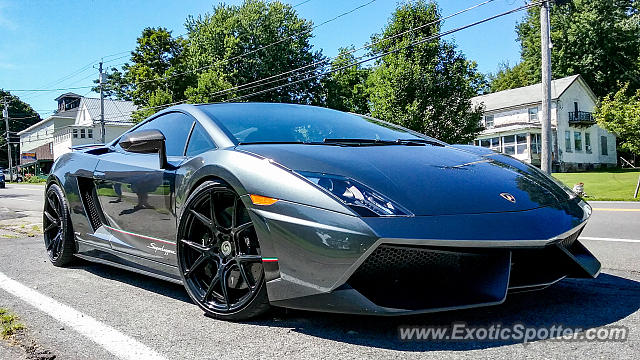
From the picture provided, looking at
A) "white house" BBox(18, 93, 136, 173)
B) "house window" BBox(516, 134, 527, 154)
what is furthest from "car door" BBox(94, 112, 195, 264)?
"white house" BBox(18, 93, 136, 173)

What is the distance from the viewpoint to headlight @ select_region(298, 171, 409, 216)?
2150mm

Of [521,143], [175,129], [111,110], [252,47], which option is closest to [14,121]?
[111,110]

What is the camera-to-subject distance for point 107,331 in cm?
241

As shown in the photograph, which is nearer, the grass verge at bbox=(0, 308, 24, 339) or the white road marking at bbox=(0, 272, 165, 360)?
the white road marking at bbox=(0, 272, 165, 360)

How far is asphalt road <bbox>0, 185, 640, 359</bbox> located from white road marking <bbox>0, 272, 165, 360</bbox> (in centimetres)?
2

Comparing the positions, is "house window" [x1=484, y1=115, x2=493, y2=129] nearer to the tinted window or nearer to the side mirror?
the tinted window

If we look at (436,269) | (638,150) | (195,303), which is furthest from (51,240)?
(638,150)

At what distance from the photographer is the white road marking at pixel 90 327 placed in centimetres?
210

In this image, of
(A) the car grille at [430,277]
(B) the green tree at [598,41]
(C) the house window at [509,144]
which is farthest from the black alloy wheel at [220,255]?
(B) the green tree at [598,41]

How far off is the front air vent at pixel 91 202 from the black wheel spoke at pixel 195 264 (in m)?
1.30

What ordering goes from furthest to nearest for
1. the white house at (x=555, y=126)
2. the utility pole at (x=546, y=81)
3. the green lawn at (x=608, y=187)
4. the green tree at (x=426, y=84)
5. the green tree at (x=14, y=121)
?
the green tree at (x=14, y=121) < the white house at (x=555, y=126) < the green tree at (x=426, y=84) < the green lawn at (x=608, y=187) < the utility pole at (x=546, y=81)

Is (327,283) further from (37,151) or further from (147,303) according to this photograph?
(37,151)

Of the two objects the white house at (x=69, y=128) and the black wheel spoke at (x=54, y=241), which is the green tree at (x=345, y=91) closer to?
the white house at (x=69, y=128)

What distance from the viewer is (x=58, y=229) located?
4379 millimetres
